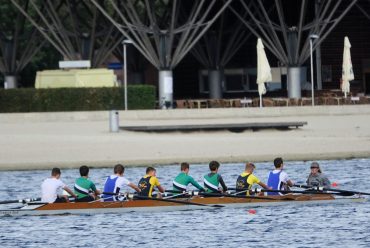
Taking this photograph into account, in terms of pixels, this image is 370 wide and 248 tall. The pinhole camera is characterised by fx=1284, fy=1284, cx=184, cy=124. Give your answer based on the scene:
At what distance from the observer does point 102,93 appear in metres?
59.1

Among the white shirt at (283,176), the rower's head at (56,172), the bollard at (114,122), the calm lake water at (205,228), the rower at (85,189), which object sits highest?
the bollard at (114,122)

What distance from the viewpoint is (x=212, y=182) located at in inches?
1251

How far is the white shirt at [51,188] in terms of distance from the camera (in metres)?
30.6

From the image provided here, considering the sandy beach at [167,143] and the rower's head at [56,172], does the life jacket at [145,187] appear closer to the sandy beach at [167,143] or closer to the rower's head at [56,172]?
the rower's head at [56,172]

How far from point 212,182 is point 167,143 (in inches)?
557

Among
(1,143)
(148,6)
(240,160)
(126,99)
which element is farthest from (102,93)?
(240,160)

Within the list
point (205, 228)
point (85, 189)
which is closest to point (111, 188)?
point (85, 189)

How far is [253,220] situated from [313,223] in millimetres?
1599

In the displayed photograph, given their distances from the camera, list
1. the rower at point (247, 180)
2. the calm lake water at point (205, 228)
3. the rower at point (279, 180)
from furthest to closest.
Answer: the rower at point (279, 180)
the rower at point (247, 180)
the calm lake water at point (205, 228)

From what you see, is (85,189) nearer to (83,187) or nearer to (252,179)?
(83,187)

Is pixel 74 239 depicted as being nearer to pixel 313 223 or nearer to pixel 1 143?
pixel 313 223

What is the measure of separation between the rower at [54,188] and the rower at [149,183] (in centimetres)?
168

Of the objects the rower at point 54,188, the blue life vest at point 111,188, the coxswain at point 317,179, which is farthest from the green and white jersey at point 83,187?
the coxswain at point 317,179

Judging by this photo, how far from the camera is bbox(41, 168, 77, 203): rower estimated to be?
1200 inches
